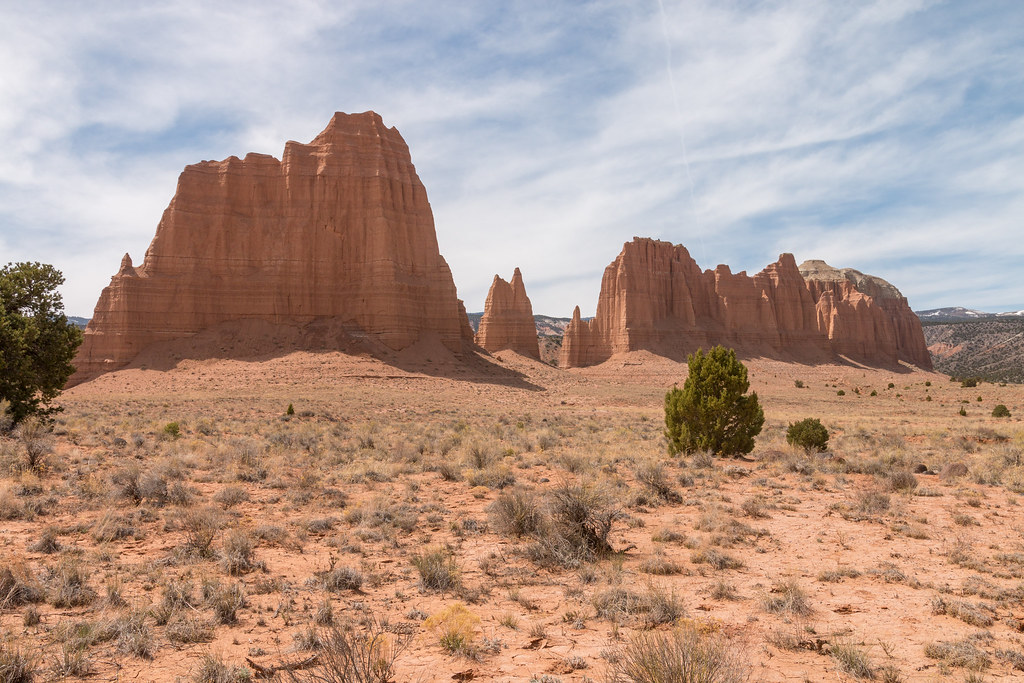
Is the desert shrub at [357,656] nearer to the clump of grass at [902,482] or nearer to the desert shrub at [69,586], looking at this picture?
the desert shrub at [69,586]

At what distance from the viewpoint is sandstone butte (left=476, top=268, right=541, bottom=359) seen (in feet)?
271

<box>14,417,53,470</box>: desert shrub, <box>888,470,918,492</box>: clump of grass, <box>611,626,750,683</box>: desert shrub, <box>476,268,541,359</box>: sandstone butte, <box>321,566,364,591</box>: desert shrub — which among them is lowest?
<box>888,470,918,492</box>: clump of grass

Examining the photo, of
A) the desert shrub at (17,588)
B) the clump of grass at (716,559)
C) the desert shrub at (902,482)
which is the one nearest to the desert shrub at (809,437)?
the desert shrub at (902,482)

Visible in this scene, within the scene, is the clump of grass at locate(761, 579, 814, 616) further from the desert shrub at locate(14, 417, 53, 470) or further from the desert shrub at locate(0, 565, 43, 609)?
the desert shrub at locate(14, 417, 53, 470)

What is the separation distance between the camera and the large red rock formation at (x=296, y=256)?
179ft

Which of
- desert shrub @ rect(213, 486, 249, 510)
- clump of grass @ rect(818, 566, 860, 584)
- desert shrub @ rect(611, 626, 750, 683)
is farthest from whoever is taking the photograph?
desert shrub @ rect(213, 486, 249, 510)

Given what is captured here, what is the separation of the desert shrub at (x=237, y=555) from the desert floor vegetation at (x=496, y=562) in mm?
45

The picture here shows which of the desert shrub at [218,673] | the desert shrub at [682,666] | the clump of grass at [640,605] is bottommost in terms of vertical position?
the clump of grass at [640,605]

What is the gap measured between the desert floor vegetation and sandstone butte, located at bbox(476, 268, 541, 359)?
6245 centimetres

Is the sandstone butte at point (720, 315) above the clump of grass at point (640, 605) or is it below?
above

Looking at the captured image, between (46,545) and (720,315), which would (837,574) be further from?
(720,315)

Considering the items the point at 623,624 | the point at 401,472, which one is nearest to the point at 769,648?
the point at 623,624

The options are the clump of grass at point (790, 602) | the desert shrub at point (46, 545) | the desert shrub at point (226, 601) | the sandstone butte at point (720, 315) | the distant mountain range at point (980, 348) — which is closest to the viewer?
the desert shrub at point (226, 601)

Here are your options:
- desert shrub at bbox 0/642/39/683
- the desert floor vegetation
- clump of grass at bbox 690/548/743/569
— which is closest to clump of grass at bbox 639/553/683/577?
the desert floor vegetation
